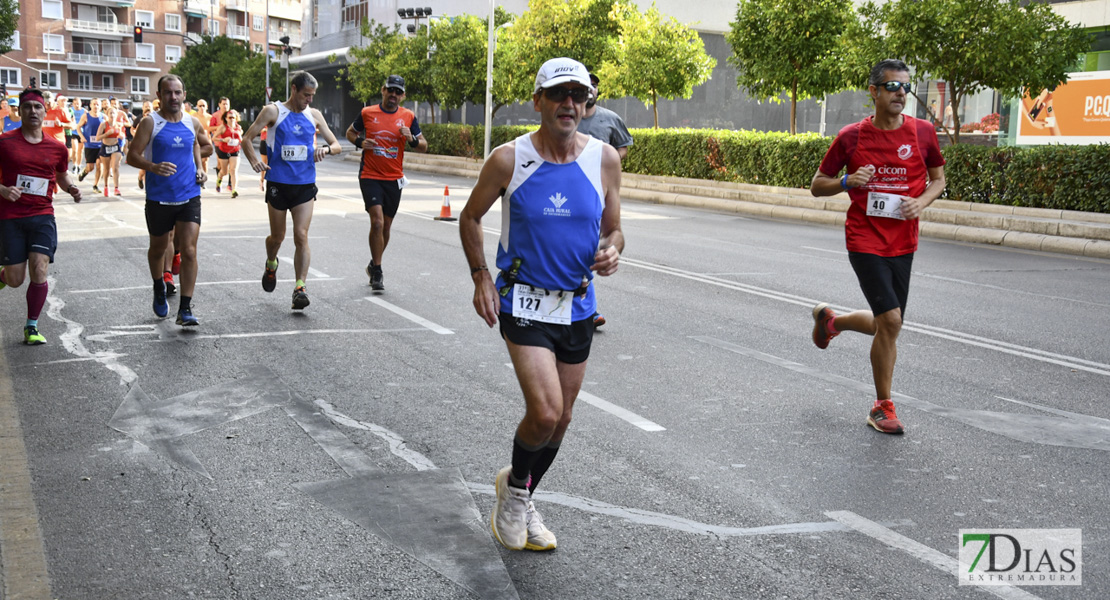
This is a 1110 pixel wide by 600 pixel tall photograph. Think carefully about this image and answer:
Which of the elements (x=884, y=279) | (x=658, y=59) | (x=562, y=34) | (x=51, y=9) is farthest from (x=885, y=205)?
(x=51, y=9)

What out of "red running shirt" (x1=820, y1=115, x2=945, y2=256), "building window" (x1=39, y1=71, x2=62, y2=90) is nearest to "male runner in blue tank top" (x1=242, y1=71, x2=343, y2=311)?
"red running shirt" (x1=820, y1=115, x2=945, y2=256)

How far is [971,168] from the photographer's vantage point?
65.9 ft

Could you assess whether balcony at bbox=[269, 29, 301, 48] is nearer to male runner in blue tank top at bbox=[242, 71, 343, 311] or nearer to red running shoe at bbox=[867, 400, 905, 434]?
male runner in blue tank top at bbox=[242, 71, 343, 311]

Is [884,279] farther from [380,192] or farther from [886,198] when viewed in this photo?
[380,192]

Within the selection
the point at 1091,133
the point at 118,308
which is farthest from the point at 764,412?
the point at 1091,133

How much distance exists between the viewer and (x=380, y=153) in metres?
10.8

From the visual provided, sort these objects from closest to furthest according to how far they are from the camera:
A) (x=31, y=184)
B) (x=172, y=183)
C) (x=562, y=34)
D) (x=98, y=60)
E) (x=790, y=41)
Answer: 1. (x=31, y=184)
2. (x=172, y=183)
3. (x=790, y=41)
4. (x=562, y=34)
5. (x=98, y=60)

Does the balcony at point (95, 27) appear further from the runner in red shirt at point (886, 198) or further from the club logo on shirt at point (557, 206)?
the club logo on shirt at point (557, 206)

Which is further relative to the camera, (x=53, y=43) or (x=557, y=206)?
(x=53, y=43)

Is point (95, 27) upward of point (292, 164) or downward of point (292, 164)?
upward

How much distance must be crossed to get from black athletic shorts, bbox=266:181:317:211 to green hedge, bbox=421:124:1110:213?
44.7 ft

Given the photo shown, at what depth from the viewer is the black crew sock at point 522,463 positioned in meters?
4.26

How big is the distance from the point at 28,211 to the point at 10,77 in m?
112

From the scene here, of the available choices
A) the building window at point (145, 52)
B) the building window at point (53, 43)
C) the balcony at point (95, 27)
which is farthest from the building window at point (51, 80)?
the building window at point (145, 52)
